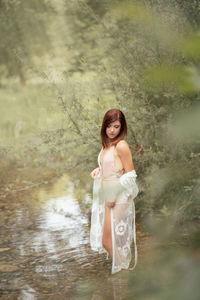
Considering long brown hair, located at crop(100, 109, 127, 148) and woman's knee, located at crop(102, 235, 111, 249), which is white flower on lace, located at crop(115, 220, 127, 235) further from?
long brown hair, located at crop(100, 109, 127, 148)

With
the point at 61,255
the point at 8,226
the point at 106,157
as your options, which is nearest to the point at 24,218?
the point at 8,226

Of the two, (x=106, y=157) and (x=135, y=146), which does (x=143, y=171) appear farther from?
(x=106, y=157)

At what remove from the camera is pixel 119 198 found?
12.8 feet

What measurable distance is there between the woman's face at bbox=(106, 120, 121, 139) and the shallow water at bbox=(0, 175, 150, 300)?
3.89ft

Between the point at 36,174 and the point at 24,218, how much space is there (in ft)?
12.6

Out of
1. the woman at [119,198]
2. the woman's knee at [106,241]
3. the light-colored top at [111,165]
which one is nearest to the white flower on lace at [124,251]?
the woman at [119,198]

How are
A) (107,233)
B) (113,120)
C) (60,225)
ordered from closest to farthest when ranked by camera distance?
1. (113,120)
2. (107,233)
3. (60,225)

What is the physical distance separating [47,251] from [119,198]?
2.06 meters

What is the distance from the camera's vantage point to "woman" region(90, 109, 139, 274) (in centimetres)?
405

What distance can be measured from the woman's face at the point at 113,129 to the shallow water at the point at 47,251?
1184 mm

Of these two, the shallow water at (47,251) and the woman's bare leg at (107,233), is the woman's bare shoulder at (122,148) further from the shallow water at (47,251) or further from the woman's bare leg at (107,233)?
the shallow water at (47,251)

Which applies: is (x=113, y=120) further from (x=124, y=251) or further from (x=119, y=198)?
(x=124, y=251)

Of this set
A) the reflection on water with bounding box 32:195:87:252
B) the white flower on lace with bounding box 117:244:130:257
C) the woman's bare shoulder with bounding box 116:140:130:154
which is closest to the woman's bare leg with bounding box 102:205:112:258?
the white flower on lace with bounding box 117:244:130:257

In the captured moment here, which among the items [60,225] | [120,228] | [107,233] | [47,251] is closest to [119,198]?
[120,228]
